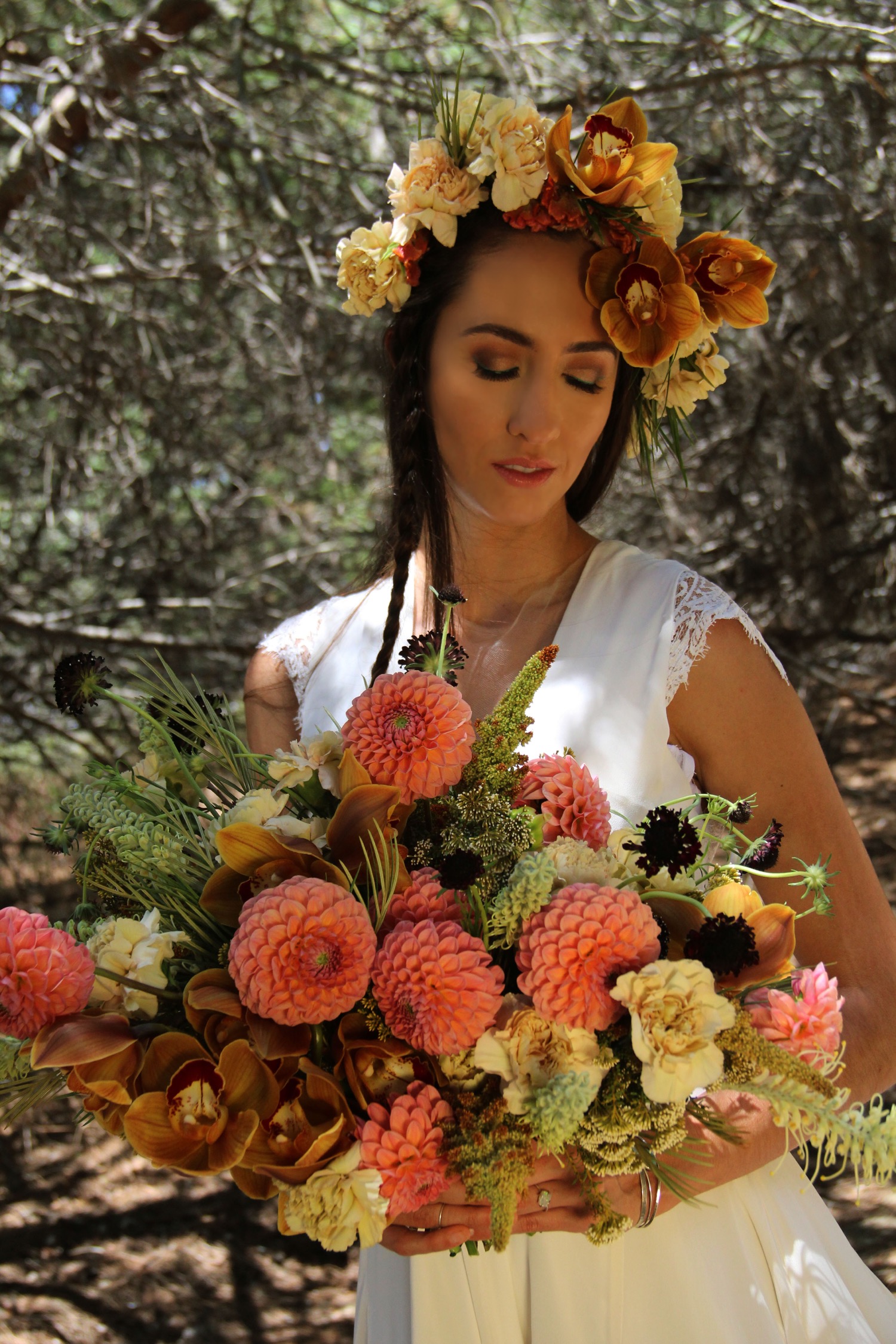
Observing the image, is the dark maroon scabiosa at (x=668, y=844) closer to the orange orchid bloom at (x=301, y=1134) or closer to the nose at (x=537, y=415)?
the orange orchid bloom at (x=301, y=1134)

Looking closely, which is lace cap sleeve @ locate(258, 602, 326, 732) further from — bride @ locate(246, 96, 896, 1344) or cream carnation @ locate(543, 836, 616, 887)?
cream carnation @ locate(543, 836, 616, 887)

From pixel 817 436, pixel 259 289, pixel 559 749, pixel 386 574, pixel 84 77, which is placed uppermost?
pixel 84 77

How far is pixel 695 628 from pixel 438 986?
0.85 m

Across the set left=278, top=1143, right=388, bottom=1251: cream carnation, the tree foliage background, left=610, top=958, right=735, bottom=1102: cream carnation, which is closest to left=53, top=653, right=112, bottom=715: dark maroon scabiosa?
left=278, top=1143, right=388, bottom=1251: cream carnation

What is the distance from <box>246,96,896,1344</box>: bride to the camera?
1.43 metres

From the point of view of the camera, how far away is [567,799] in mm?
1229

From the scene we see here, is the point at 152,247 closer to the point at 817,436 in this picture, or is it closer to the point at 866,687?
the point at 817,436

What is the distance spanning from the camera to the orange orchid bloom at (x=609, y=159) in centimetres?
173

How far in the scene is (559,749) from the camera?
180 cm

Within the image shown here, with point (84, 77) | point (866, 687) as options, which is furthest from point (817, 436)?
point (84, 77)

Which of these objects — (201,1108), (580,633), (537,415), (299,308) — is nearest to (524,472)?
(537,415)

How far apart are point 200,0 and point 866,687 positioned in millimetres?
3347

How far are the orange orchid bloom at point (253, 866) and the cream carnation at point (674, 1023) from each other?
298 millimetres

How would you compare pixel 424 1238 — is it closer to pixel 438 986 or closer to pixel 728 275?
pixel 438 986
